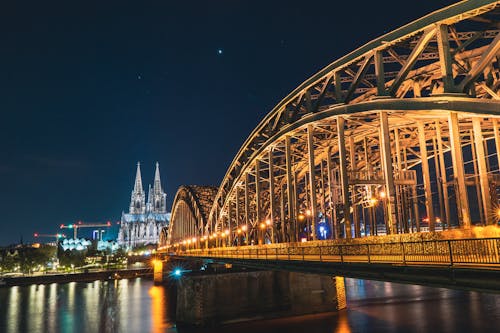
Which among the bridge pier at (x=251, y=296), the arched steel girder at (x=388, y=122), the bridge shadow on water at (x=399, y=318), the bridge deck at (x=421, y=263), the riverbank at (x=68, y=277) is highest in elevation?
the arched steel girder at (x=388, y=122)

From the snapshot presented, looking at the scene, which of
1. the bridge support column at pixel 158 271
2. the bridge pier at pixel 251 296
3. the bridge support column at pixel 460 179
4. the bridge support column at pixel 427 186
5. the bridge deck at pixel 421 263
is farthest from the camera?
the bridge support column at pixel 158 271

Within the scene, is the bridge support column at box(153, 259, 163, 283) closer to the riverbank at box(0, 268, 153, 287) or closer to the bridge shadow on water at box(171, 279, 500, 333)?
the riverbank at box(0, 268, 153, 287)

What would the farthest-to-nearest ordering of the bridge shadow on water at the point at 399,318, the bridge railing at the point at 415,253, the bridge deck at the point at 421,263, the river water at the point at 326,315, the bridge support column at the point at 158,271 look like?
the bridge support column at the point at 158,271, the river water at the point at 326,315, the bridge shadow on water at the point at 399,318, the bridge railing at the point at 415,253, the bridge deck at the point at 421,263

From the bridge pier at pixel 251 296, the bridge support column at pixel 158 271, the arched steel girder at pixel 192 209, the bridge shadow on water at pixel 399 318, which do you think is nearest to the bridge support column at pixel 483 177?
the bridge shadow on water at pixel 399 318

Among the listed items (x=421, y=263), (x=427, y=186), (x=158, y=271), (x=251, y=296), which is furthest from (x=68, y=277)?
(x=421, y=263)

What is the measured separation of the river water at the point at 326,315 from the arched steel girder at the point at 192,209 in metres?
21.1

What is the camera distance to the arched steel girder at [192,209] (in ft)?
289

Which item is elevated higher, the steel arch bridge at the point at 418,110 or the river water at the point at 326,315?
the steel arch bridge at the point at 418,110

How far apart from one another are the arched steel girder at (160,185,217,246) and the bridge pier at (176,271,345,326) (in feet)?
135

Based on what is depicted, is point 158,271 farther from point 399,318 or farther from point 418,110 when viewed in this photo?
point 418,110

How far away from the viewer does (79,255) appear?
182 metres

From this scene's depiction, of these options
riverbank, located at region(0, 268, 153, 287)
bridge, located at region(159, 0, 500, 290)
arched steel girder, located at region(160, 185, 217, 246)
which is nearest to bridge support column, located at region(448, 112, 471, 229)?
bridge, located at region(159, 0, 500, 290)

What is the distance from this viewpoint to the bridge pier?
4144 cm

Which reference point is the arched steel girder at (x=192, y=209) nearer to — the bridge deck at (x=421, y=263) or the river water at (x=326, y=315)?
the river water at (x=326, y=315)
